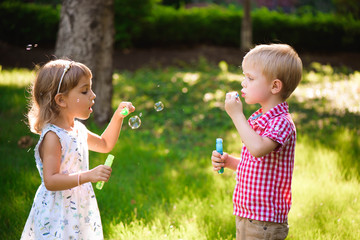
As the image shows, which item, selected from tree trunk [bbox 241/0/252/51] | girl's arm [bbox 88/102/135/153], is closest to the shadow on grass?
girl's arm [bbox 88/102/135/153]

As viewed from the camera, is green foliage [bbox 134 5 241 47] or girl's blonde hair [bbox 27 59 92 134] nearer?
girl's blonde hair [bbox 27 59 92 134]

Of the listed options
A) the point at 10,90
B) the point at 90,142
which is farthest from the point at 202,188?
the point at 10,90

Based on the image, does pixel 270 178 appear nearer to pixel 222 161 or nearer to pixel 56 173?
pixel 222 161

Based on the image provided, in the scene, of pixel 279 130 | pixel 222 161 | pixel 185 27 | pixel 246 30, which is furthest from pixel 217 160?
pixel 185 27

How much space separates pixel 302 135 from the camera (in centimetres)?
557

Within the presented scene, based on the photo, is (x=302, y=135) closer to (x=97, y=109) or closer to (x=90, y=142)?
(x=97, y=109)

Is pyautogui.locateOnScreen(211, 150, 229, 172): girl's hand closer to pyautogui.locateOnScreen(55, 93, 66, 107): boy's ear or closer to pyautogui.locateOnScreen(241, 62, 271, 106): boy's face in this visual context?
pyautogui.locateOnScreen(241, 62, 271, 106): boy's face

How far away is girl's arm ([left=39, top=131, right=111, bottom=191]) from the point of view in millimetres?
2209

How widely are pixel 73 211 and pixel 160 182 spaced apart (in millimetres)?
1783

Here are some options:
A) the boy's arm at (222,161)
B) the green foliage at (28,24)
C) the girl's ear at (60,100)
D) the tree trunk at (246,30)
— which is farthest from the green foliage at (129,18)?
the boy's arm at (222,161)

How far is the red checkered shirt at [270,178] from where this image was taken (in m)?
2.21

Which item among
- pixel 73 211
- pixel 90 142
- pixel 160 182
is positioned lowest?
pixel 160 182

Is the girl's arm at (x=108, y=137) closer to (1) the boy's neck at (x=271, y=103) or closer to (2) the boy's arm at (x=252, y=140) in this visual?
(2) the boy's arm at (x=252, y=140)

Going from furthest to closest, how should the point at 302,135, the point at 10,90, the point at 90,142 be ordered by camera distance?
the point at 10,90 → the point at 302,135 → the point at 90,142
